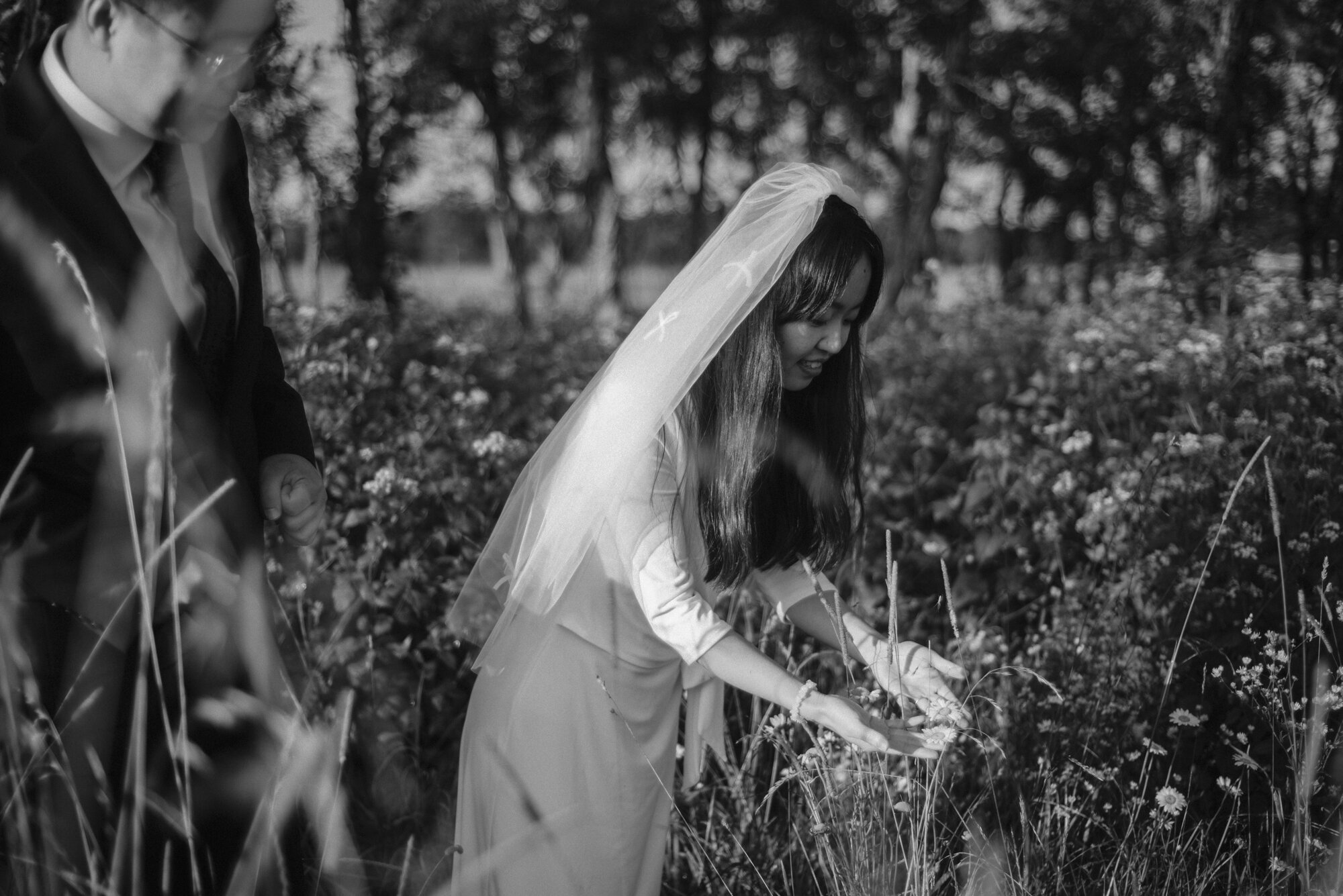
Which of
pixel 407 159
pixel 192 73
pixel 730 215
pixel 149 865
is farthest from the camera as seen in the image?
pixel 407 159

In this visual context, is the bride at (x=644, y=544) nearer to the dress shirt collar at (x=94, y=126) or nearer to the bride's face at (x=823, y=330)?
the bride's face at (x=823, y=330)

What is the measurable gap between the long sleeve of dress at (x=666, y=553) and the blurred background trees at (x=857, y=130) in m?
3.60

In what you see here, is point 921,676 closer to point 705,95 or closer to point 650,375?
point 650,375

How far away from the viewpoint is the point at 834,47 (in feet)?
51.6

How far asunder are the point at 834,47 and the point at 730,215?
1536cm

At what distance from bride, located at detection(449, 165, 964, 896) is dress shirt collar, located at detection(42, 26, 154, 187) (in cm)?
79

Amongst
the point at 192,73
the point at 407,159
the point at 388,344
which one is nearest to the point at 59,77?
the point at 192,73

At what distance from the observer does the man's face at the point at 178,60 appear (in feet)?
3.81

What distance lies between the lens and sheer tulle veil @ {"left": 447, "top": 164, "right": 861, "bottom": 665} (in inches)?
64.6

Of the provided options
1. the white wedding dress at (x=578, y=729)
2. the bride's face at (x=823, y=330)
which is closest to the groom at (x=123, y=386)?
the white wedding dress at (x=578, y=729)

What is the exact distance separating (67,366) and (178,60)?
0.40 m

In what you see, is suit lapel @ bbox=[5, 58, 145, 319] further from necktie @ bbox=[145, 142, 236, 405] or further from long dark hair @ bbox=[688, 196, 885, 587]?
long dark hair @ bbox=[688, 196, 885, 587]

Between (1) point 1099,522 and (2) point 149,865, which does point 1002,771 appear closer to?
(1) point 1099,522

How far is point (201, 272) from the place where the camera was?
4.49 ft
